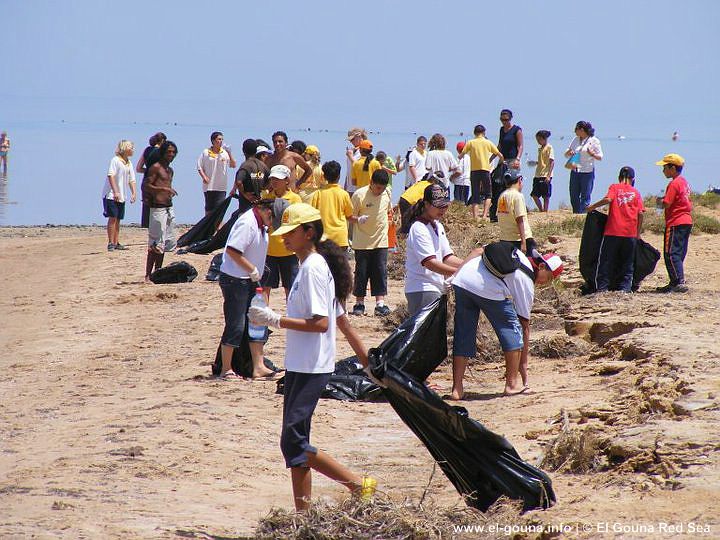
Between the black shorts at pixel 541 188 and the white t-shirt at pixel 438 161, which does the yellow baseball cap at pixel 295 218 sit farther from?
the black shorts at pixel 541 188

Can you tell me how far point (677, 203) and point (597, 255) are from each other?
1155 millimetres

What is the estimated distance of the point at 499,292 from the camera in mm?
9250

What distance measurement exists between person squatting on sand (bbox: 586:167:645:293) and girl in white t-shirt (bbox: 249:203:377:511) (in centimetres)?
823

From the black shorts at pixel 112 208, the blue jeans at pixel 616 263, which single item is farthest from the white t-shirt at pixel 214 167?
the blue jeans at pixel 616 263

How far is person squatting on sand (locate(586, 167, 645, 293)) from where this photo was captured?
13961 mm

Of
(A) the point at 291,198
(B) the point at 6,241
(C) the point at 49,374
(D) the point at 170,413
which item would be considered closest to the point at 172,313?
(C) the point at 49,374

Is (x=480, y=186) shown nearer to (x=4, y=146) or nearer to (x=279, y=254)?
(x=279, y=254)

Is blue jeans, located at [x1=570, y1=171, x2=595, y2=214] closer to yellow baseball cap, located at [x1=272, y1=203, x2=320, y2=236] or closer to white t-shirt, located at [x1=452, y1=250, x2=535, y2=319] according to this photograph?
white t-shirt, located at [x1=452, y1=250, x2=535, y2=319]

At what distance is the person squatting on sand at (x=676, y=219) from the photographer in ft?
46.3

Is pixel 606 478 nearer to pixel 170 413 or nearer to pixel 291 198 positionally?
pixel 170 413

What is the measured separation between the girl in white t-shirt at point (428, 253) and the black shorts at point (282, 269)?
5.23 feet

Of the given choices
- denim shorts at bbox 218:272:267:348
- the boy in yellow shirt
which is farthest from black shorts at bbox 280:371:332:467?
the boy in yellow shirt

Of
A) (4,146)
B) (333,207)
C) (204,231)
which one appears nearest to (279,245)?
(333,207)

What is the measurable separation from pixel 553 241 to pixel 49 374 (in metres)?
9.64
